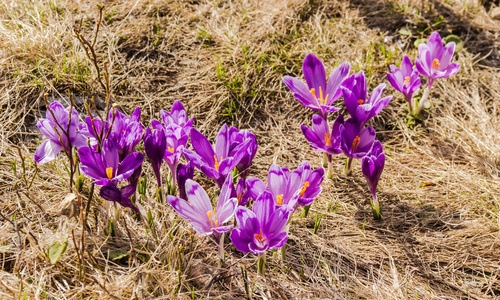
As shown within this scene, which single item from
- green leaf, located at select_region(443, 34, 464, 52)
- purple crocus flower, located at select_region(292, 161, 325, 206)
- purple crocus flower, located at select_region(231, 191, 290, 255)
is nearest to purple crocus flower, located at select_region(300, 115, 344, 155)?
purple crocus flower, located at select_region(292, 161, 325, 206)

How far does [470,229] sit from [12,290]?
2.00 m

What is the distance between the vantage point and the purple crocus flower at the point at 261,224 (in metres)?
1.66

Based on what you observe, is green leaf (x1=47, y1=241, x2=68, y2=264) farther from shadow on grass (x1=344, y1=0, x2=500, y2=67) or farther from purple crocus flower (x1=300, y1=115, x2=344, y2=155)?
shadow on grass (x1=344, y1=0, x2=500, y2=67)

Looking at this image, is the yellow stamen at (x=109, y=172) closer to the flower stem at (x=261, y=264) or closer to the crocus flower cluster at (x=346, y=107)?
the flower stem at (x=261, y=264)

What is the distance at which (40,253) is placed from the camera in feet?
5.80

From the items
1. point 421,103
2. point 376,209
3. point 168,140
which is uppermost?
point 168,140

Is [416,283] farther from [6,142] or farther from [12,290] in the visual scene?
[6,142]

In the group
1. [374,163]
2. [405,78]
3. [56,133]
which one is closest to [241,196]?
[374,163]

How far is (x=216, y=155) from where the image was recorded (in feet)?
6.34

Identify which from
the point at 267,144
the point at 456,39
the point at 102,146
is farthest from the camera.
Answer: the point at 456,39

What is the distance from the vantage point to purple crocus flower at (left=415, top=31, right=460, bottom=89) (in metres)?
2.49

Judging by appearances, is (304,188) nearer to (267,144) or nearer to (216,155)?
(216,155)

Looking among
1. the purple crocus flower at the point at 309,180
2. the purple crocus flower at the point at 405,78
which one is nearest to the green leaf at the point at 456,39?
the purple crocus flower at the point at 405,78

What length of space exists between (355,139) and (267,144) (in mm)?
713
